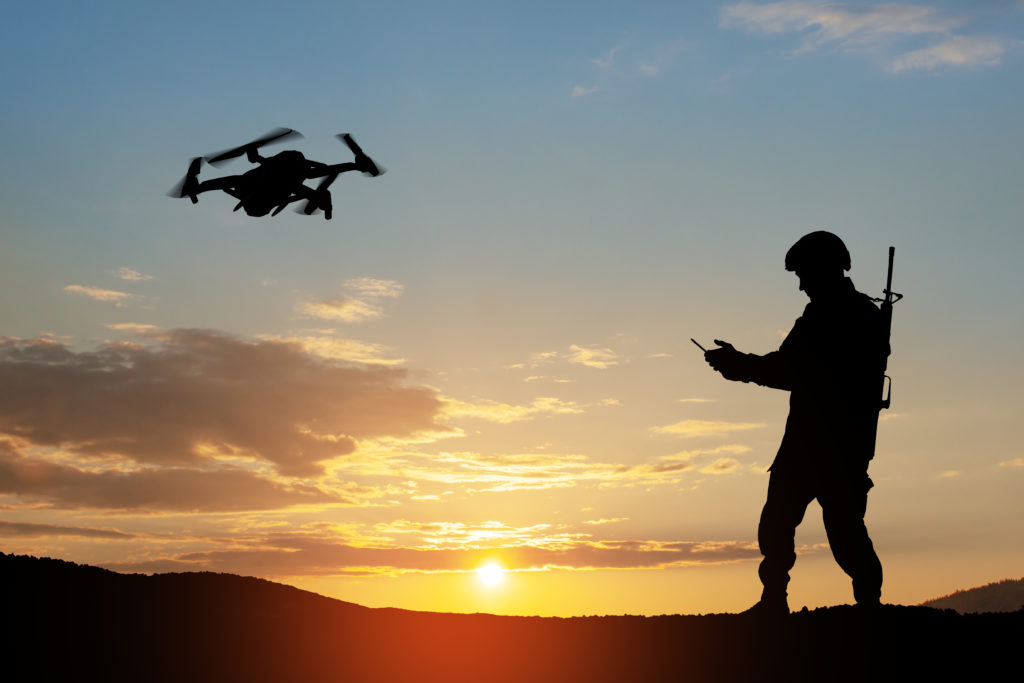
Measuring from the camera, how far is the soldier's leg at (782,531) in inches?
419

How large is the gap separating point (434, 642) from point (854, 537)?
16.9 feet

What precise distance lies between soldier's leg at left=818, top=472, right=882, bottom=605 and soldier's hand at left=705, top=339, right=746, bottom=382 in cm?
165

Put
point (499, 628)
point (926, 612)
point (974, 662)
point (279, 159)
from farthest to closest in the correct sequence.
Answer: point (279, 159) < point (499, 628) < point (926, 612) < point (974, 662)

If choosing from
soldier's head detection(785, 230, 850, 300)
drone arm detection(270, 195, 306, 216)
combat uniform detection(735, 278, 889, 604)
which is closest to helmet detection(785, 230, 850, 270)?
soldier's head detection(785, 230, 850, 300)

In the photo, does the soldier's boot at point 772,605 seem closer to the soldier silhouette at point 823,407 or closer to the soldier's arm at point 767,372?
the soldier silhouette at point 823,407

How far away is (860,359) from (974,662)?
11.1 ft

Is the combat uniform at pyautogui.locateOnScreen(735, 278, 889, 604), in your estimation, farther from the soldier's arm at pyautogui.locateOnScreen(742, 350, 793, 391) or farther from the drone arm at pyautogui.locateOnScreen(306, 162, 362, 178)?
the drone arm at pyautogui.locateOnScreen(306, 162, 362, 178)

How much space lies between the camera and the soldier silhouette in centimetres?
1033

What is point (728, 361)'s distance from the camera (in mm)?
10703

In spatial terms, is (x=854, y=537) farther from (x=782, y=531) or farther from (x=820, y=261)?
(x=820, y=261)

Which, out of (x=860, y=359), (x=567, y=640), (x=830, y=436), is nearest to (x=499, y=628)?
(x=567, y=640)

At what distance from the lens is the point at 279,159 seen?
2059cm

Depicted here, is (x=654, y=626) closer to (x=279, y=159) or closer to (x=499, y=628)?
(x=499, y=628)

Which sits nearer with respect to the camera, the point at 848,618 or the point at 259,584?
the point at 848,618
